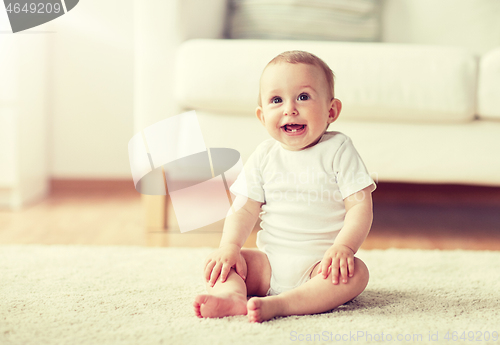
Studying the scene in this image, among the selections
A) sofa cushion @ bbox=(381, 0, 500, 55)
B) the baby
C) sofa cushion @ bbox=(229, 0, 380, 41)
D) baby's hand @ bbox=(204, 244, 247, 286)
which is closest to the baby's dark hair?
the baby

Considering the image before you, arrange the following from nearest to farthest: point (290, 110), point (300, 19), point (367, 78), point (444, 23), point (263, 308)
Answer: point (263, 308), point (290, 110), point (367, 78), point (300, 19), point (444, 23)

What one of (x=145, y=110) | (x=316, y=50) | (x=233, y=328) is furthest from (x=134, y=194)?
(x=233, y=328)

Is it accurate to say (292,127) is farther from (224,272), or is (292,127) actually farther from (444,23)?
(444,23)

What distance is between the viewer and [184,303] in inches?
25.4

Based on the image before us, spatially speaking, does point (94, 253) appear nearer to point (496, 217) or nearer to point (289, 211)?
point (289, 211)

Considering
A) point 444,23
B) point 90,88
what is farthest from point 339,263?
point 90,88

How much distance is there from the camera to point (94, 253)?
3.05 ft

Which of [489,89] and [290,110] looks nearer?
[290,110]

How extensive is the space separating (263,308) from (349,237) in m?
0.16

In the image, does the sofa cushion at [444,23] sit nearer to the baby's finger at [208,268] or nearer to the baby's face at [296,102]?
the baby's face at [296,102]

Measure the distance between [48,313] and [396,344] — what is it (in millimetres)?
426

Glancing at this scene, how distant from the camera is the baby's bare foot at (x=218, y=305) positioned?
0.56 metres

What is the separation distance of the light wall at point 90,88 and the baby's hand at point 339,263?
54.9 inches

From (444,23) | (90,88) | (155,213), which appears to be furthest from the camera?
(90,88)
